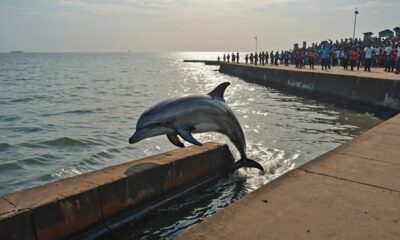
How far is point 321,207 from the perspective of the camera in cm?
404

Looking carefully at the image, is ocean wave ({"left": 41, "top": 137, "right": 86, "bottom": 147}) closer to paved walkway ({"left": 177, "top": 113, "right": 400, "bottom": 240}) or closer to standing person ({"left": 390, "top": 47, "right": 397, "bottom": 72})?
paved walkway ({"left": 177, "top": 113, "right": 400, "bottom": 240})

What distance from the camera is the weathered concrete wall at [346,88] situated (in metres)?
18.0

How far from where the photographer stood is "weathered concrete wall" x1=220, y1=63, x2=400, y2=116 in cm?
1795

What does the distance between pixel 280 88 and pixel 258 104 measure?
919cm

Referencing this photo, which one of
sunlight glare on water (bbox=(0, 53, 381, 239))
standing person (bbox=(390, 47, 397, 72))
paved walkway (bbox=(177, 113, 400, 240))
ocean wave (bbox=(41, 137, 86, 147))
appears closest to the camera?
paved walkway (bbox=(177, 113, 400, 240))

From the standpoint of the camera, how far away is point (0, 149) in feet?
39.1

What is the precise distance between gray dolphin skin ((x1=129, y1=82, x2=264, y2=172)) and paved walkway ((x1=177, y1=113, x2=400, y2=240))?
7.15 feet

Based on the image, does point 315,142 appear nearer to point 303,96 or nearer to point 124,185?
point 124,185

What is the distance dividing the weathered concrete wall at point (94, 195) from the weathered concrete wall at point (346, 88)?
14027mm

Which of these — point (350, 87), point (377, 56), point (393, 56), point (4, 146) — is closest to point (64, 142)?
point (4, 146)

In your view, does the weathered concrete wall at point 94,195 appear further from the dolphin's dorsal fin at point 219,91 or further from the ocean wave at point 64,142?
the ocean wave at point 64,142

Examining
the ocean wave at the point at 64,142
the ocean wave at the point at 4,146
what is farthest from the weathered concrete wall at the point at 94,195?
the ocean wave at the point at 4,146

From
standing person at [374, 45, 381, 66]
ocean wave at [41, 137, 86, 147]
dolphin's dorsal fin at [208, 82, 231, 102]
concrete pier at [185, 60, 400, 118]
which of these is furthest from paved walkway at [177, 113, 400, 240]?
standing person at [374, 45, 381, 66]

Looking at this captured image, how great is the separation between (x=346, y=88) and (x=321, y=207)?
61.6 ft
